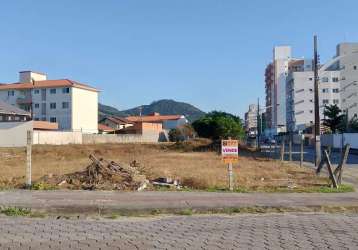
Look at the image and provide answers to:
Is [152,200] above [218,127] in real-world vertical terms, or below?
below

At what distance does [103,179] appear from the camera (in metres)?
18.8

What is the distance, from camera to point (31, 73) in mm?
119125

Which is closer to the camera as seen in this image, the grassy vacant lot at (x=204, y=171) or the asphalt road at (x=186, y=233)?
the asphalt road at (x=186, y=233)

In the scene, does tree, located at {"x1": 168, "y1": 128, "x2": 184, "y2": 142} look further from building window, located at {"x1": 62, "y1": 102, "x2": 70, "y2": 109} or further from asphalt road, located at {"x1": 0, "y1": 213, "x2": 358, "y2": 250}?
asphalt road, located at {"x1": 0, "y1": 213, "x2": 358, "y2": 250}

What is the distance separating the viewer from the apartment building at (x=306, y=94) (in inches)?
5241

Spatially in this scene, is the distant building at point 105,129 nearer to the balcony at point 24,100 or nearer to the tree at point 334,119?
the balcony at point 24,100

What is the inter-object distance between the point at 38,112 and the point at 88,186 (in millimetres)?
96784

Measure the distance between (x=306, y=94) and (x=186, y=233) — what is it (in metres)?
139

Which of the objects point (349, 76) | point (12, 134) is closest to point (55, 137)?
point (12, 134)

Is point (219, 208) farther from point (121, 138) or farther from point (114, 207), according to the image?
point (121, 138)

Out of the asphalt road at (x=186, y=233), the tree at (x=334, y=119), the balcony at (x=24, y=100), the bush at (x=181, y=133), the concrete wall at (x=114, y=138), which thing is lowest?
the asphalt road at (x=186, y=233)

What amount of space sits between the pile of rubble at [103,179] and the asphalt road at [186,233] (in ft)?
19.6

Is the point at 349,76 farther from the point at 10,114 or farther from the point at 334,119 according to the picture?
Answer: the point at 10,114

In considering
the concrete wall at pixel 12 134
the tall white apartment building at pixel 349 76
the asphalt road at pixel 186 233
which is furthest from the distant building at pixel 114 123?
the asphalt road at pixel 186 233
